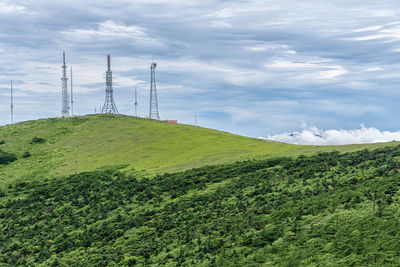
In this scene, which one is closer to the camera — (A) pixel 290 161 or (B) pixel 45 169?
(A) pixel 290 161

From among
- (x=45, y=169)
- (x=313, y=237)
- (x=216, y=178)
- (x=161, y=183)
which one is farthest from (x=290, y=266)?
(x=45, y=169)

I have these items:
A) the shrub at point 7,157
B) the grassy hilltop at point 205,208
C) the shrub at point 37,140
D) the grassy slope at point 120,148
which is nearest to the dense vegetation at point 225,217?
the grassy hilltop at point 205,208

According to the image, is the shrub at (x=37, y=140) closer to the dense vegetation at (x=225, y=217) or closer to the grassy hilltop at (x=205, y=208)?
the grassy hilltop at (x=205, y=208)

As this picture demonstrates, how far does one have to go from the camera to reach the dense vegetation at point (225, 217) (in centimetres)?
2761

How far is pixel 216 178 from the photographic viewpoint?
5441 centimetres

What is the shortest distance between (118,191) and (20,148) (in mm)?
52159

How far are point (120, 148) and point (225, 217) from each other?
55169 millimetres

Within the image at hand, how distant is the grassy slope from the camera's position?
233 feet

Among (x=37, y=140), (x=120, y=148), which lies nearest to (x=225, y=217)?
(x=120, y=148)

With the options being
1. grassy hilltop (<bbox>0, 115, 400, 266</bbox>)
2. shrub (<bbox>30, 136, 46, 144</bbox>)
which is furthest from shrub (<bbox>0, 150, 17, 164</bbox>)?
shrub (<bbox>30, 136, 46, 144</bbox>)

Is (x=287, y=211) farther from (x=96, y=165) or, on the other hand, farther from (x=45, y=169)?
→ (x=45, y=169)

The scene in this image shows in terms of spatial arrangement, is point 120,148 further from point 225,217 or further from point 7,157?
point 225,217

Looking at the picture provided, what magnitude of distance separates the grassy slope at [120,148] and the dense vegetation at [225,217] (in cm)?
965

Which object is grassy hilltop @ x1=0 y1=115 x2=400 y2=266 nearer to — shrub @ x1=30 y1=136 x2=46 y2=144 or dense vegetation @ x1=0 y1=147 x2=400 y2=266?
dense vegetation @ x1=0 y1=147 x2=400 y2=266
